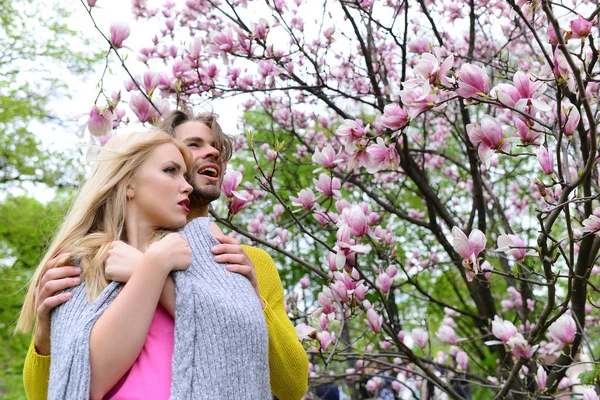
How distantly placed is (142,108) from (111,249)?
0.94 m

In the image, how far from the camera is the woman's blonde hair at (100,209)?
4.97 feet

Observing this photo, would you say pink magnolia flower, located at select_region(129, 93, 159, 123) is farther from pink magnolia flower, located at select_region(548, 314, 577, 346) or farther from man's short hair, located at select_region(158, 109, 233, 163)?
pink magnolia flower, located at select_region(548, 314, 577, 346)

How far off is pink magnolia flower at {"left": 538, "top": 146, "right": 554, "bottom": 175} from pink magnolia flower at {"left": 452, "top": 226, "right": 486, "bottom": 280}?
26 centimetres

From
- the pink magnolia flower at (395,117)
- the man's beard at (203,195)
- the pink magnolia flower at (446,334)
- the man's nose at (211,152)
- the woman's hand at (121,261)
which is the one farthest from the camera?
the pink magnolia flower at (446,334)

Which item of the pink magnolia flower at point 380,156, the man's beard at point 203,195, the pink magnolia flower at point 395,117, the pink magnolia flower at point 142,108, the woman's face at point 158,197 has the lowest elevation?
the woman's face at point 158,197

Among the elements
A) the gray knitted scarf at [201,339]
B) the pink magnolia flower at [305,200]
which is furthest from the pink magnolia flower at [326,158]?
the gray knitted scarf at [201,339]

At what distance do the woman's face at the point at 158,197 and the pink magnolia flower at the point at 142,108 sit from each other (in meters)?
0.66

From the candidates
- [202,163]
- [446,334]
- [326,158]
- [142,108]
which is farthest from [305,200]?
[446,334]

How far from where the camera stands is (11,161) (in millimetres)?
9422

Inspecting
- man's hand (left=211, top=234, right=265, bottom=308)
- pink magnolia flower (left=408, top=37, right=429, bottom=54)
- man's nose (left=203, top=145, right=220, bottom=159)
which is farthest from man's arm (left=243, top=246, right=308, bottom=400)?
pink magnolia flower (left=408, top=37, right=429, bottom=54)

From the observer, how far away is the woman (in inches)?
49.4

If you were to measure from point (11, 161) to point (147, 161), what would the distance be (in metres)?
8.77

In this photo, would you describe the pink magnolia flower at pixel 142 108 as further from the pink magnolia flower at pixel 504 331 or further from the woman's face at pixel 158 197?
the pink magnolia flower at pixel 504 331

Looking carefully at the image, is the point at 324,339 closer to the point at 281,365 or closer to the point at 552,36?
the point at 281,365
